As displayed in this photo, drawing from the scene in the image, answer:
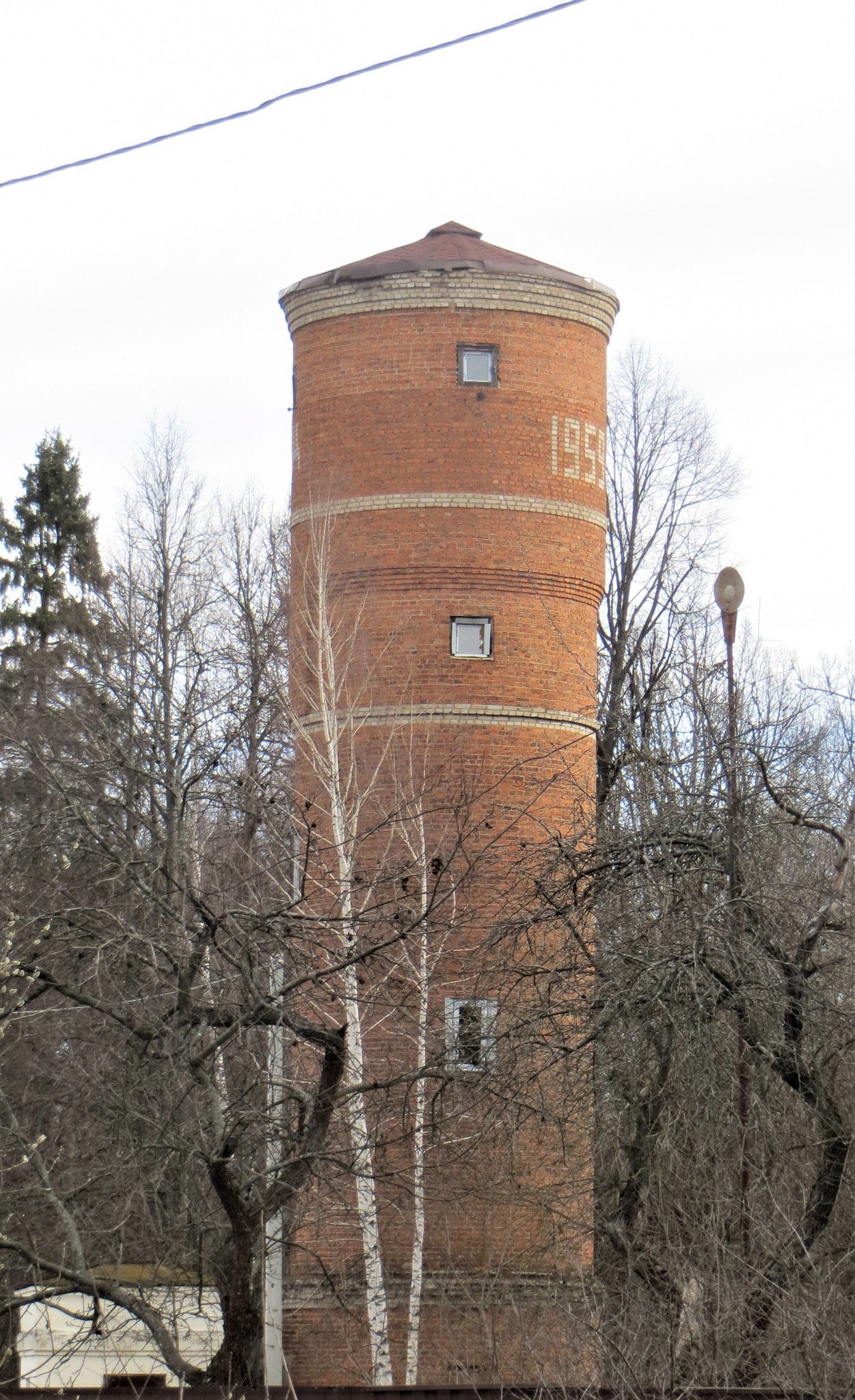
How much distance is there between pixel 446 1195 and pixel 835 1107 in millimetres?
6622

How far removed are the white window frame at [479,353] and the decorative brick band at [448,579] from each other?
197 centimetres

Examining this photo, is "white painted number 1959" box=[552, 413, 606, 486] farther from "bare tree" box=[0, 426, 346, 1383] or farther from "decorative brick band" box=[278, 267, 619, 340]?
"bare tree" box=[0, 426, 346, 1383]

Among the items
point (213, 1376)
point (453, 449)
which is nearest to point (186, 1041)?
point (213, 1376)

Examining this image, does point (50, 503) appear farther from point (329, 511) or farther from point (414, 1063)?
point (414, 1063)

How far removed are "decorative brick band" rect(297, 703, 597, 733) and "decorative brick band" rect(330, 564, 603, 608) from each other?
122cm

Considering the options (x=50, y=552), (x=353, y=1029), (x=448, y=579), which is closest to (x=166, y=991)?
(x=353, y=1029)

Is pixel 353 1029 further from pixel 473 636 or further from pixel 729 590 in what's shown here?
pixel 729 590

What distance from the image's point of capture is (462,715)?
20141mm

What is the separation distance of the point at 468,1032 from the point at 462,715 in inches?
130

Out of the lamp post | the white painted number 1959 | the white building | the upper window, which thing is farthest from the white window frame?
the white building

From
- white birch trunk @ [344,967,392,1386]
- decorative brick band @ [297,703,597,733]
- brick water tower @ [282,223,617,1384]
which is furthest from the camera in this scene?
decorative brick band @ [297,703,597,733]

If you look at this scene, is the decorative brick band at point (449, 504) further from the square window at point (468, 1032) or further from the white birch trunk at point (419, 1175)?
the square window at point (468, 1032)

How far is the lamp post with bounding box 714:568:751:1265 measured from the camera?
13.0 metres

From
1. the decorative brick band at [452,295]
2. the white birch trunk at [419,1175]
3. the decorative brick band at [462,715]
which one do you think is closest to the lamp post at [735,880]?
the white birch trunk at [419,1175]
